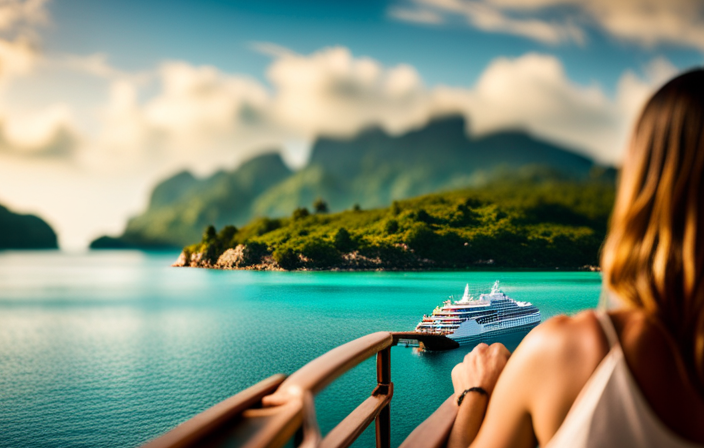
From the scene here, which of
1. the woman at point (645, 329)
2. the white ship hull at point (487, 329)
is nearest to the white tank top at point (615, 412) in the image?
the woman at point (645, 329)

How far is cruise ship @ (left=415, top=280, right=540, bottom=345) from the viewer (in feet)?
86.3

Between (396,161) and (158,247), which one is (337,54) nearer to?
(396,161)

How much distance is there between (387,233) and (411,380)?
32.0 meters

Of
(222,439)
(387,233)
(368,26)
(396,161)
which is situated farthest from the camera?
(396,161)

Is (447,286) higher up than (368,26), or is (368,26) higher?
(368,26)

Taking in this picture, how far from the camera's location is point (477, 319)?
89.2 feet

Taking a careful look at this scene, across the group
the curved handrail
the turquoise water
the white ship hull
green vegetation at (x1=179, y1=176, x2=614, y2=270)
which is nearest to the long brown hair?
the curved handrail

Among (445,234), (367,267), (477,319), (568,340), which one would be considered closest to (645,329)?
(568,340)

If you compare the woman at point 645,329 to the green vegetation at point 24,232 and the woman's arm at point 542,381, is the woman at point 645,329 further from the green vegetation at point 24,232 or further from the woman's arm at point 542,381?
the green vegetation at point 24,232

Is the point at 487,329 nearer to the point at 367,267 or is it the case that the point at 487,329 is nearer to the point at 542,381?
the point at 542,381

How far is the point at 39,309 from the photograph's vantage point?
47.4m

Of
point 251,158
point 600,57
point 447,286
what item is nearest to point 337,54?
point 251,158

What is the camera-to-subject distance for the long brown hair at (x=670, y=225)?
436 millimetres

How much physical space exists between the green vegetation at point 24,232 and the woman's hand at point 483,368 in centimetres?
10486
